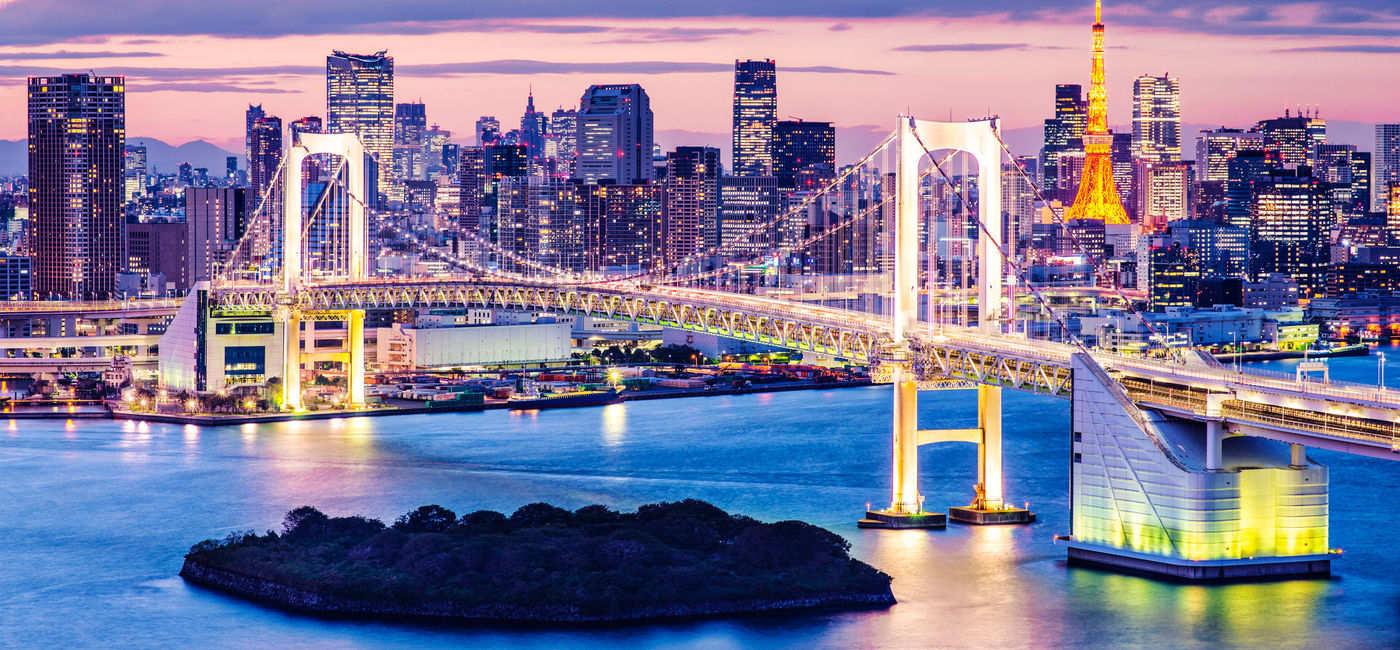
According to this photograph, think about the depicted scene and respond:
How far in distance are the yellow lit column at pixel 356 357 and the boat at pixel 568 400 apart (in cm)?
253

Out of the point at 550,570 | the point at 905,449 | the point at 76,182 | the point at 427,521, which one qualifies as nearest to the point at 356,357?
the point at 427,521

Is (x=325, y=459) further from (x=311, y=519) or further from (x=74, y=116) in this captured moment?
(x=74, y=116)

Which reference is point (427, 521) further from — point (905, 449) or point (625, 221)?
point (625, 221)

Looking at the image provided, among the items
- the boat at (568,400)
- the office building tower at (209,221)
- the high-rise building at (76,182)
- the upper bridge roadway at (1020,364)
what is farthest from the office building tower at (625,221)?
the upper bridge roadway at (1020,364)

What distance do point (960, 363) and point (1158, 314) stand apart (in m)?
35.3

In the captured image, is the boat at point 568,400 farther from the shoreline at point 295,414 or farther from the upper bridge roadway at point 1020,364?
the upper bridge roadway at point 1020,364

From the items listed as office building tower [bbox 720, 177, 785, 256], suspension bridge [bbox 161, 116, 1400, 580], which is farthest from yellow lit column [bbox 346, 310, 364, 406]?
office building tower [bbox 720, 177, 785, 256]

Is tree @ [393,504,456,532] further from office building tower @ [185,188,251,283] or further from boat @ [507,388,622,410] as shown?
office building tower @ [185,188,251,283]

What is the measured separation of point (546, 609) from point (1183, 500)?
4.84 metres

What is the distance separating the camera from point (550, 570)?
17078 mm

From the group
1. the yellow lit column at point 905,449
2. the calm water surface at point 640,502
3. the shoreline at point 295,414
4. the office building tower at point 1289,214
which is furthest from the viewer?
the office building tower at point 1289,214

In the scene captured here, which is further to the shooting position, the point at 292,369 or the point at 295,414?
the point at 292,369

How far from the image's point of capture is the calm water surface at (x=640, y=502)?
15977mm

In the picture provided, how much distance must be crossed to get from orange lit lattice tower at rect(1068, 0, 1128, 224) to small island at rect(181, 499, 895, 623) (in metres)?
50.8
